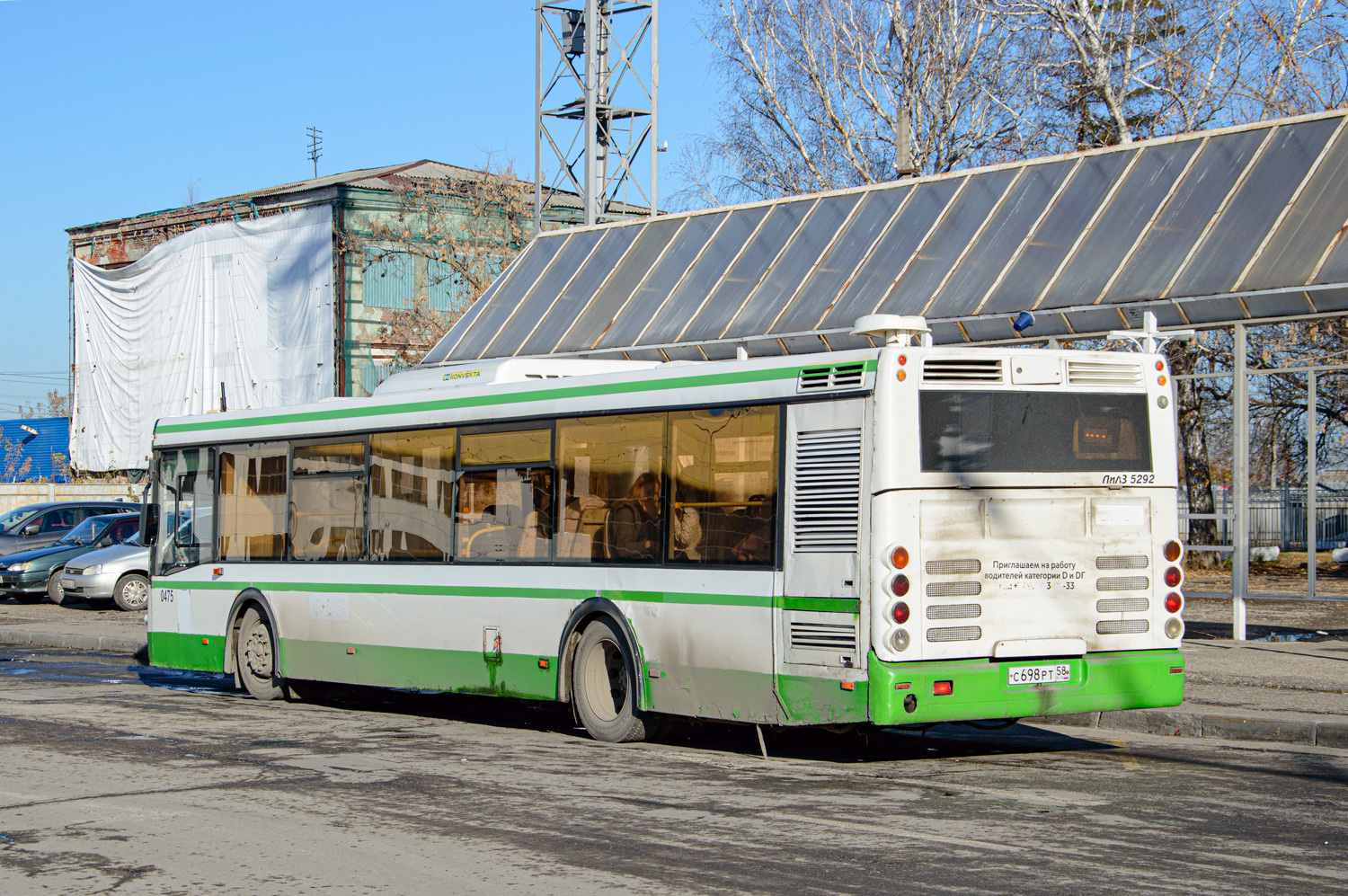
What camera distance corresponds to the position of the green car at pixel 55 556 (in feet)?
Result: 92.1

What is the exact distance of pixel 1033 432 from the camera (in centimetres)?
939

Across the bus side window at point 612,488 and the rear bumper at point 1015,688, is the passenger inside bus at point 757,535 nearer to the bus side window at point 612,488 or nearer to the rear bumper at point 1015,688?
the bus side window at point 612,488

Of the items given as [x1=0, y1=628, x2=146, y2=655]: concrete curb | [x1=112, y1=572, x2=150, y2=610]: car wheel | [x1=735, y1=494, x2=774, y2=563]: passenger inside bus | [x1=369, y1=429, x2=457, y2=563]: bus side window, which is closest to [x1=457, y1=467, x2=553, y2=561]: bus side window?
[x1=369, y1=429, x2=457, y2=563]: bus side window

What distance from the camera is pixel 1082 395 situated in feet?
31.6

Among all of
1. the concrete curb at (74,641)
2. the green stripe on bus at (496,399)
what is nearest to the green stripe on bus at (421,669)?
the green stripe on bus at (496,399)

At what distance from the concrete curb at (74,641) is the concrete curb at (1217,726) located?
13325 millimetres

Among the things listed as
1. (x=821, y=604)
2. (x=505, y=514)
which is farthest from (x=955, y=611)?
(x=505, y=514)

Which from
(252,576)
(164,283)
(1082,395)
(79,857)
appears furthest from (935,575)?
(164,283)

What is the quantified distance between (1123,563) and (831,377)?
92.9 inches

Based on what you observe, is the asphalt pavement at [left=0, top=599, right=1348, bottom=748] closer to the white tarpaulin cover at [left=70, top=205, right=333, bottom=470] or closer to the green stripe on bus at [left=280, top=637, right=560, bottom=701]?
the green stripe on bus at [left=280, top=637, right=560, bottom=701]

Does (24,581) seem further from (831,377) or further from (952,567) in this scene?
(952,567)

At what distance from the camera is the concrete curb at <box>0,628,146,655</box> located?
20047mm

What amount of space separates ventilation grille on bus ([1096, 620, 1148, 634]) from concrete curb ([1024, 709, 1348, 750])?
138cm

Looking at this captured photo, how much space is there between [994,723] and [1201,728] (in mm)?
1549
